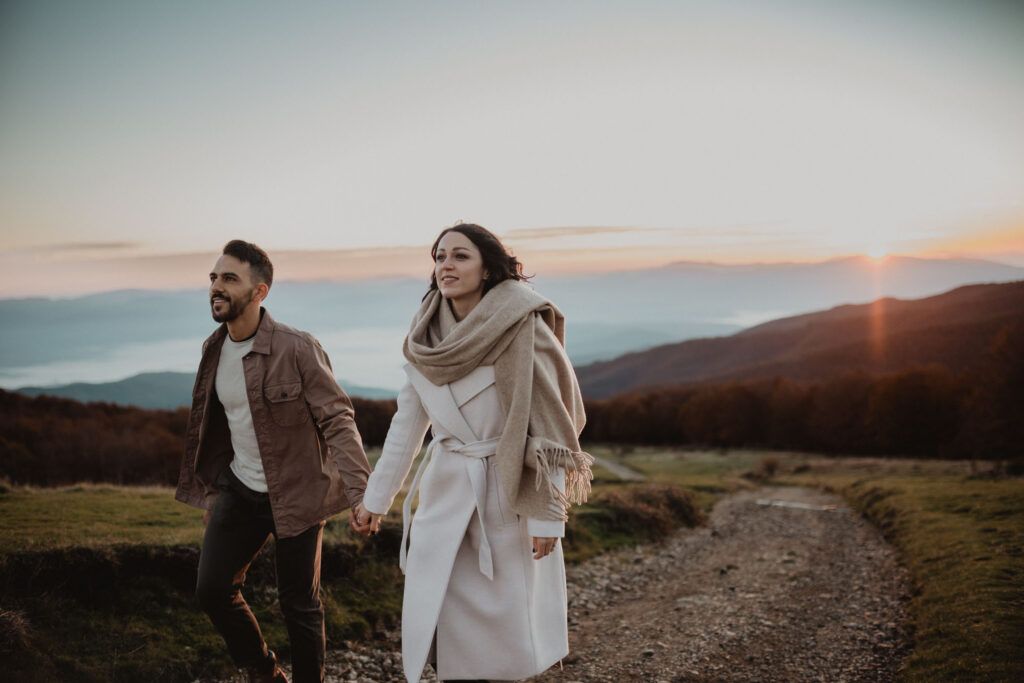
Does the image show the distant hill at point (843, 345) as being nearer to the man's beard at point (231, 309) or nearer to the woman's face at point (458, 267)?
the woman's face at point (458, 267)

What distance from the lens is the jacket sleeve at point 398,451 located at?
404 cm

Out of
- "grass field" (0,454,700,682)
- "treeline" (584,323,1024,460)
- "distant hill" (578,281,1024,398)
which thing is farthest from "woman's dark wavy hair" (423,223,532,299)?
"treeline" (584,323,1024,460)

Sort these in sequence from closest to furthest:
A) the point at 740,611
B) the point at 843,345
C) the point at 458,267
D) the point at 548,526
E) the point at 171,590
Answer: the point at 548,526 → the point at 458,267 → the point at 171,590 → the point at 740,611 → the point at 843,345

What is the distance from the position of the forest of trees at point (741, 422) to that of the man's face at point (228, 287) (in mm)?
10149

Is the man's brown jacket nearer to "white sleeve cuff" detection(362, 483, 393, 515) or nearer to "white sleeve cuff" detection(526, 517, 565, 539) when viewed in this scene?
"white sleeve cuff" detection(362, 483, 393, 515)

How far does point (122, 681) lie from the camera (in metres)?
5.35

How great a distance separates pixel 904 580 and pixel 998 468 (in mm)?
21980

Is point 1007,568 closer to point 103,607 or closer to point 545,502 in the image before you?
point 545,502

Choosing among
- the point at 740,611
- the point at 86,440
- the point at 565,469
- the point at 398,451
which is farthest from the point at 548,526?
the point at 86,440

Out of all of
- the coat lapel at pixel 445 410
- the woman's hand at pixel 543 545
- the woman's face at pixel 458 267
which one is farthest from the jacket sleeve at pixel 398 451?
the woman's hand at pixel 543 545

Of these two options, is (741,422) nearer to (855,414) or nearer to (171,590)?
(855,414)

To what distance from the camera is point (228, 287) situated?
14.7ft

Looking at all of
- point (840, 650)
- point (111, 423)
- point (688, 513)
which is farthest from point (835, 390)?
point (840, 650)

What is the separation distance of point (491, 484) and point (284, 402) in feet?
5.33
